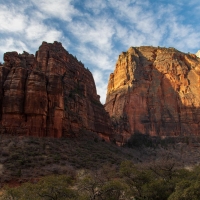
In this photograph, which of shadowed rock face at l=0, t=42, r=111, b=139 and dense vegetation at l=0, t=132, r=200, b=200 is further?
shadowed rock face at l=0, t=42, r=111, b=139

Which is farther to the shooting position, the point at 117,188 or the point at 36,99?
Answer: the point at 36,99

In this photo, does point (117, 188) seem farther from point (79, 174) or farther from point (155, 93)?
point (155, 93)

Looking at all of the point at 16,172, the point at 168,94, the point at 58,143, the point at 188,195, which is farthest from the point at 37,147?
the point at 168,94

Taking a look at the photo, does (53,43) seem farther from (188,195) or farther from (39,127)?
(188,195)

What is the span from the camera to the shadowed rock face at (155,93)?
9144 cm

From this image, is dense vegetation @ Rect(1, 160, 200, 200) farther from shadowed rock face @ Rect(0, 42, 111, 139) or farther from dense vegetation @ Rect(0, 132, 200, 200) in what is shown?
shadowed rock face @ Rect(0, 42, 111, 139)

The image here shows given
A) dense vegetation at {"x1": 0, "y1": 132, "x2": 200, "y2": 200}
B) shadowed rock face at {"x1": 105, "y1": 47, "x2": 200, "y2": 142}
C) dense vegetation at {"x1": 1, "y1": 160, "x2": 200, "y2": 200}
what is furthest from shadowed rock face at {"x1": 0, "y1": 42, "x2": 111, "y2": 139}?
shadowed rock face at {"x1": 105, "y1": 47, "x2": 200, "y2": 142}

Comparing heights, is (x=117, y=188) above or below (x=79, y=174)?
below

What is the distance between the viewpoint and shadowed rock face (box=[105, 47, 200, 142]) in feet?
300

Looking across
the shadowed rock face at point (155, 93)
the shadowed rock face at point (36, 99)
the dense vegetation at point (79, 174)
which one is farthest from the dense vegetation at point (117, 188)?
the shadowed rock face at point (155, 93)

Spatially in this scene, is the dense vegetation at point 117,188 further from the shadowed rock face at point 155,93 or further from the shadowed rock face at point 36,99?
the shadowed rock face at point 155,93

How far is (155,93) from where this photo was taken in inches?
3873

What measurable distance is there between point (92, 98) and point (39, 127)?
28511 mm

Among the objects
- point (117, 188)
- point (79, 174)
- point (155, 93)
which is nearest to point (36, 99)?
point (79, 174)
